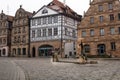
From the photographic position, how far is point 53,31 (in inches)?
2101

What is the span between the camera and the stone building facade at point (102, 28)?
41.7 metres

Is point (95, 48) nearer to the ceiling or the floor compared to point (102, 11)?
nearer to the floor

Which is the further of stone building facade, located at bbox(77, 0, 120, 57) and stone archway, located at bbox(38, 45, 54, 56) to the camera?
stone archway, located at bbox(38, 45, 54, 56)

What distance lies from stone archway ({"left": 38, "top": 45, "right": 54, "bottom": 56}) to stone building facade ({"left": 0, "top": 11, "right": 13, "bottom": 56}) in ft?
44.3

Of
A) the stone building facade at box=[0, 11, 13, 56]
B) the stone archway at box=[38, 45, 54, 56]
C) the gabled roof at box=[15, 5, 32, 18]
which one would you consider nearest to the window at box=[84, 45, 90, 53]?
the stone archway at box=[38, 45, 54, 56]

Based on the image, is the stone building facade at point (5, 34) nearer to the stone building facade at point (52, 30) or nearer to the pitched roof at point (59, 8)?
the stone building facade at point (52, 30)

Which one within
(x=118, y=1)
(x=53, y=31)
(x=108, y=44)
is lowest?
(x=108, y=44)

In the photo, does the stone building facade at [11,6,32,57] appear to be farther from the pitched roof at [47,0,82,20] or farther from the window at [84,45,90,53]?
the window at [84,45,90,53]

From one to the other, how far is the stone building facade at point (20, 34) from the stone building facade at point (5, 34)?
1.65 metres

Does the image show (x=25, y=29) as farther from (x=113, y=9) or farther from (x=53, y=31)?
(x=113, y=9)

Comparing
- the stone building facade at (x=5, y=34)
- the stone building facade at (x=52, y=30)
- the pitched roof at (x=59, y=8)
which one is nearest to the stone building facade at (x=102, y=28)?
the stone building facade at (x=52, y=30)

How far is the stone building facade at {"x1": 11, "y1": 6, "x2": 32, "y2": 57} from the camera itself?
197 ft

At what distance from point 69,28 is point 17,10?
17.6m

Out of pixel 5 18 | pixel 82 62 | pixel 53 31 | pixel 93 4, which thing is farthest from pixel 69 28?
pixel 82 62
